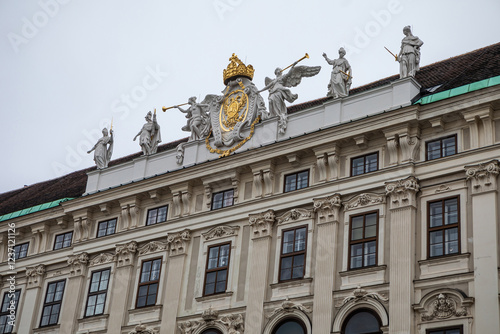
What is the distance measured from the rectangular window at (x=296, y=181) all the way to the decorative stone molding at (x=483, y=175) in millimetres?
6075

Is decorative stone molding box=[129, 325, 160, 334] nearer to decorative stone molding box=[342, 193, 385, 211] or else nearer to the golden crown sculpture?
decorative stone molding box=[342, 193, 385, 211]

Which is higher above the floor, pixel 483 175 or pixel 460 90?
pixel 460 90

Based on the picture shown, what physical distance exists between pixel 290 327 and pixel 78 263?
35.8 ft

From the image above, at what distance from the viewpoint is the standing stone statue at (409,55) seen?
29641 mm

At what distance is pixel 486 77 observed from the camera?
2823 cm

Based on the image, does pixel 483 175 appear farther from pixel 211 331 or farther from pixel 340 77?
pixel 211 331

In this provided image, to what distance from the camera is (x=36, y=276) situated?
36.6m

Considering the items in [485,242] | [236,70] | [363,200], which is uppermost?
[236,70]

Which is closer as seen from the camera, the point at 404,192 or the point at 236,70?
the point at 404,192

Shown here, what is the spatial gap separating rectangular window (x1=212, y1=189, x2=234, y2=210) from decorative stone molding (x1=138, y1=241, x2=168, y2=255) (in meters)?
2.48

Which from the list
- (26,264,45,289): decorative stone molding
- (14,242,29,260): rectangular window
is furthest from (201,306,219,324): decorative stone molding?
(14,242,29,260): rectangular window

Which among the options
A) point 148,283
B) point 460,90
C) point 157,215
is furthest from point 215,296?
point 460,90

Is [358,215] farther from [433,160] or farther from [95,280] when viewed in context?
[95,280]

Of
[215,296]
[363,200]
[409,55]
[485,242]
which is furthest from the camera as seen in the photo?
[215,296]
